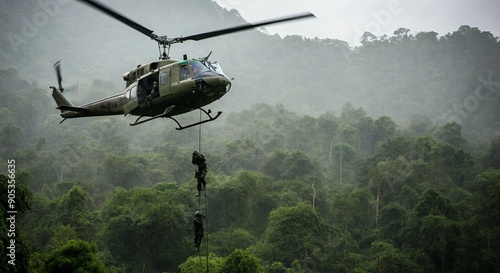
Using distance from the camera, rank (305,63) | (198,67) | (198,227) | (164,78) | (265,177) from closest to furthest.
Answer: (198,67) → (164,78) → (198,227) → (265,177) → (305,63)

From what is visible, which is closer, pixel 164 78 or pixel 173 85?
pixel 173 85

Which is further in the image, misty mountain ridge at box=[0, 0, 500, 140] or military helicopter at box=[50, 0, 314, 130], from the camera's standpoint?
misty mountain ridge at box=[0, 0, 500, 140]

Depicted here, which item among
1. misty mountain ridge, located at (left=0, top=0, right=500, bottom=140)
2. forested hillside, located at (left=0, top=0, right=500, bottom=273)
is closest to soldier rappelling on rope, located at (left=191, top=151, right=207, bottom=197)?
forested hillside, located at (left=0, top=0, right=500, bottom=273)

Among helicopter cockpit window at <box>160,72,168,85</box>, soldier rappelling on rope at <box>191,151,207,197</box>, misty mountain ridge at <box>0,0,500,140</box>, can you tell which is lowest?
soldier rappelling on rope at <box>191,151,207,197</box>

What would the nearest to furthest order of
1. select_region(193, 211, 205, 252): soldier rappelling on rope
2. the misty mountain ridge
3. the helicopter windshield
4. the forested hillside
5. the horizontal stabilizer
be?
the helicopter windshield, select_region(193, 211, 205, 252): soldier rappelling on rope, the horizontal stabilizer, the forested hillside, the misty mountain ridge

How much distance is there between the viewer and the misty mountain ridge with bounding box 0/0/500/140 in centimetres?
8119

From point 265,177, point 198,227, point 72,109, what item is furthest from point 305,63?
point 198,227

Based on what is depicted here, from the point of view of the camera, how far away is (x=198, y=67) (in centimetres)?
1010

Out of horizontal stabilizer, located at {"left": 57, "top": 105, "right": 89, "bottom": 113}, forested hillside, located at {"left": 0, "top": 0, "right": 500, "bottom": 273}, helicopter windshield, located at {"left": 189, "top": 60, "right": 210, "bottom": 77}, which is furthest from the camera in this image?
forested hillside, located at {"left": 0, "top": 0, "right": 500, "bottom": 273}

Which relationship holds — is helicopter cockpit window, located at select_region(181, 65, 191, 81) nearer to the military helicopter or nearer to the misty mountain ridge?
the military helicopter

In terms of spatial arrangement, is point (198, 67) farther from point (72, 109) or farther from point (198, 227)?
point (72, 109)

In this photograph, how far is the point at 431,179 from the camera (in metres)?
41.4

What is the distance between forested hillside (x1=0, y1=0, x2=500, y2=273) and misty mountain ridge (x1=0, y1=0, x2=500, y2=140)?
1.40 feet

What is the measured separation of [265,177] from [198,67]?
1236 inches
